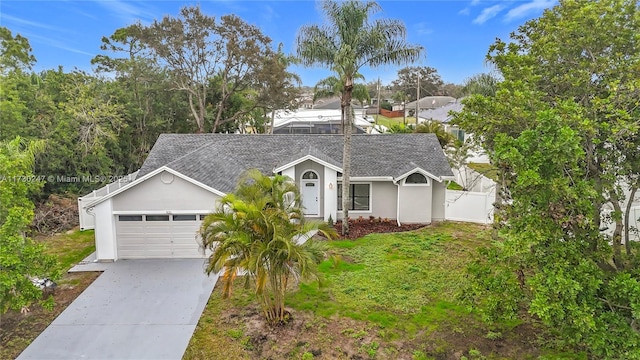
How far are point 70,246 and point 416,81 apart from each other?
76.0 m

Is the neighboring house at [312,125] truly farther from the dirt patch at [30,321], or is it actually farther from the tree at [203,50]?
the dirt patch at [30,321]

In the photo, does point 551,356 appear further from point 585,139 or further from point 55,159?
point 55,159

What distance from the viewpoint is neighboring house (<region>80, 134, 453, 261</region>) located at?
14.9m

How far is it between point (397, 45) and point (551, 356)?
12.2m

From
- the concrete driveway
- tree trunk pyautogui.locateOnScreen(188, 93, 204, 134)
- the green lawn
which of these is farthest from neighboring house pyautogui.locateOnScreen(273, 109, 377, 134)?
the concrete driveway

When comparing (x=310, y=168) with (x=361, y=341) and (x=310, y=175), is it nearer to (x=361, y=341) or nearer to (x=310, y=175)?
(x=310, y=175)

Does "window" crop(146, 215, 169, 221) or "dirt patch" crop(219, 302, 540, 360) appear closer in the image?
"dirt patch" crop(219, 302, 540, 360)

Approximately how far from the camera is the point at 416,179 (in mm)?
18922

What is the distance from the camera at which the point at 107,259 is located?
14984mm

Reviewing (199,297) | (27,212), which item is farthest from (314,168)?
(27,212)

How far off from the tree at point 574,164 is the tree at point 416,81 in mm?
76018

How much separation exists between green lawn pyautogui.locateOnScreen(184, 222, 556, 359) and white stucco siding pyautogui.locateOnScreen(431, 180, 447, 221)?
16.5 ft

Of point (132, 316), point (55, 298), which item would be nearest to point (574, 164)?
point (132, 316)

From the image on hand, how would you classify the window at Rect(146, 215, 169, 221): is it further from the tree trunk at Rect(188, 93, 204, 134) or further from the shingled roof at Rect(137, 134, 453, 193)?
the tree trunk at Rect(188, 93, 204, 134)
